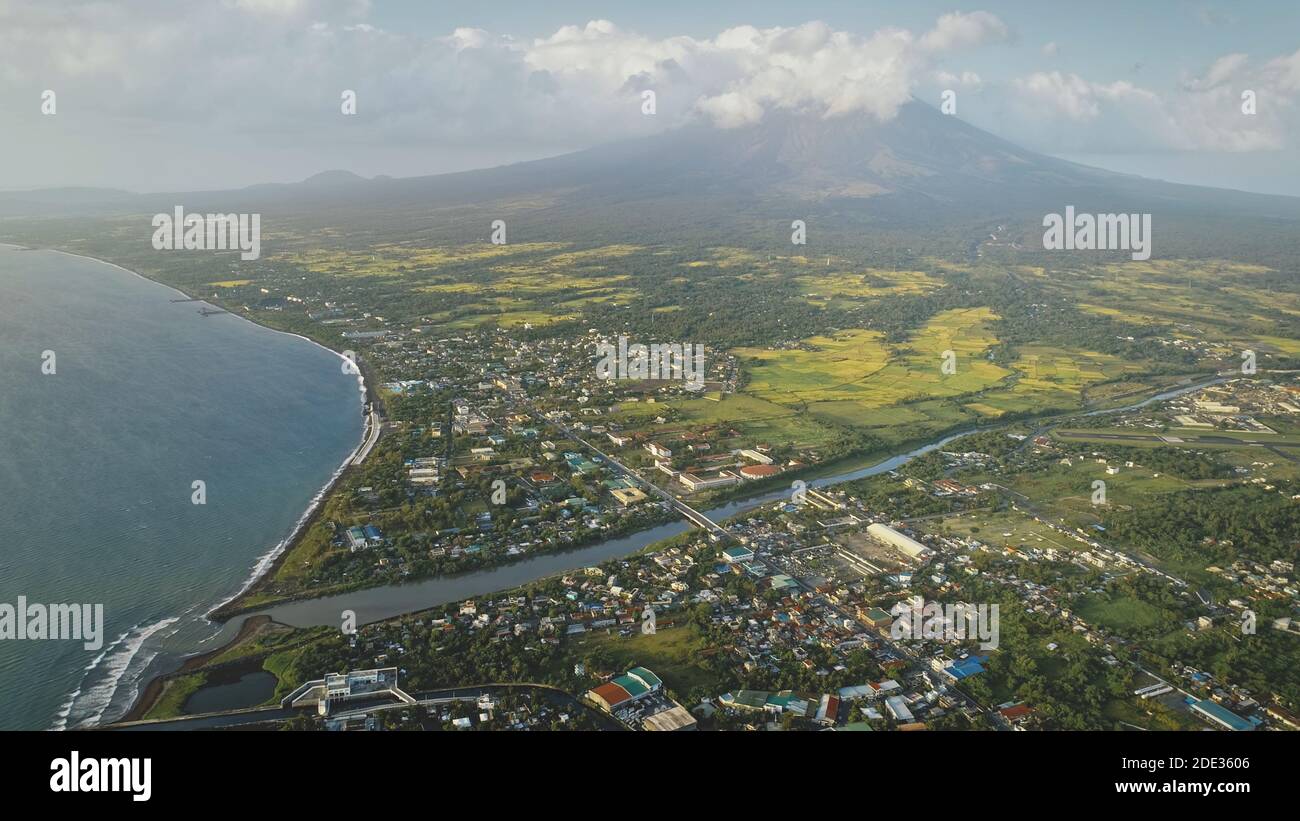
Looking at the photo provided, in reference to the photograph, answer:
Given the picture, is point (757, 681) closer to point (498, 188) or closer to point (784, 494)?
point (784, 494)

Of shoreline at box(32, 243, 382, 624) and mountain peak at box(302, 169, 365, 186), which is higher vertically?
mountain peak at box(302, 169, 365, 186)

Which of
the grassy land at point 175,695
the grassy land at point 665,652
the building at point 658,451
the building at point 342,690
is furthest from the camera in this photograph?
the building at point 658,451

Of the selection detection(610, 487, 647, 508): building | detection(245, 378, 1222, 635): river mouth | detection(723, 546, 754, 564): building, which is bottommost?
detection(245, 378, 1222, 635): river mouth

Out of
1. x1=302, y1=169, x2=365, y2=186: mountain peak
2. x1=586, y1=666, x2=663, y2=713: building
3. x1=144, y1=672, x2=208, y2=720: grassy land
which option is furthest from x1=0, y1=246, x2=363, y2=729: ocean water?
x1=302, y1=169, x2=365, y2=186: mountain peak

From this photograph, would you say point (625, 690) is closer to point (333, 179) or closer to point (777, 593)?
point (777, 593)

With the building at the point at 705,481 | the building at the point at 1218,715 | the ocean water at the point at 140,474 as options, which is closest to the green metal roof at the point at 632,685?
the ocean water at the point at 140,474

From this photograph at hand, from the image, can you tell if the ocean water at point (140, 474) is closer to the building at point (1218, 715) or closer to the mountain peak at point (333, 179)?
the building at point (1218, 715)

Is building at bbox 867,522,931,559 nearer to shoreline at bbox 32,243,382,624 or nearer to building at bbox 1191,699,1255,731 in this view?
building at bbox 1191,699,1255,731

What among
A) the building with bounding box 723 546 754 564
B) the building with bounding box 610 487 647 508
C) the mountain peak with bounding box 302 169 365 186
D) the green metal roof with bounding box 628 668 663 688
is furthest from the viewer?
the mountain peak with bounding box 302 169 365 186
